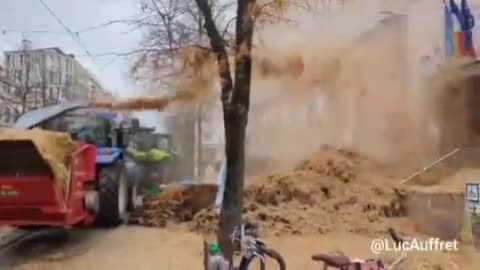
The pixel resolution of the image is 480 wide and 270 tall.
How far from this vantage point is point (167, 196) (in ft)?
41.9

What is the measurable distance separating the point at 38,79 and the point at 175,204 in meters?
16.1

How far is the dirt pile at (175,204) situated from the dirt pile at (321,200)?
716mm

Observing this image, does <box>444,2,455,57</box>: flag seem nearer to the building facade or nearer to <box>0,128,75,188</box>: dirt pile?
<box>0,128,75,188</box>: dirt pile

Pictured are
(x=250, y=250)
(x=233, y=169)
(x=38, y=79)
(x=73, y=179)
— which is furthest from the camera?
(x=38, y=79)

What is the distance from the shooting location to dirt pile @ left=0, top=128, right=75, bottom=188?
28.8 ft

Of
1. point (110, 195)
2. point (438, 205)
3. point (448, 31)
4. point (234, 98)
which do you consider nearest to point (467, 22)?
point (448, 31)

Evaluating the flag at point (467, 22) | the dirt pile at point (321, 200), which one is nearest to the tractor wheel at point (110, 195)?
the dirt pile at point (321, 200)

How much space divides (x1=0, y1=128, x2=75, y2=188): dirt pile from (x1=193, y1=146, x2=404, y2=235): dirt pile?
112 inches

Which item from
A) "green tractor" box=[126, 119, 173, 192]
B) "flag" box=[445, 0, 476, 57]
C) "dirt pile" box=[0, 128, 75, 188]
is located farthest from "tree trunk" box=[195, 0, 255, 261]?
"flag" box=[445, 0, 476, 57]

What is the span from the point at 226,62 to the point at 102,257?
3146 mm

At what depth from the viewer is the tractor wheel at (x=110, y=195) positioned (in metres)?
10.4

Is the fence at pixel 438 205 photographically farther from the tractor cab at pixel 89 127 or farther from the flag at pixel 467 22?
the tractor cab at pixel 89 127

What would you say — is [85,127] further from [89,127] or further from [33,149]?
[33,149]

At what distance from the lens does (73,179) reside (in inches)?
358
